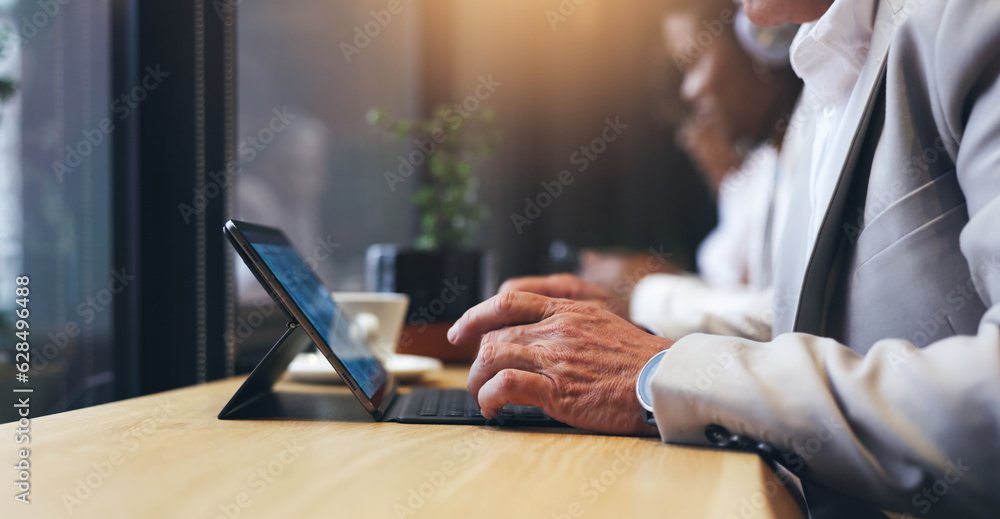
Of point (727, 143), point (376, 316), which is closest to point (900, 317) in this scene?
point (376, 316)

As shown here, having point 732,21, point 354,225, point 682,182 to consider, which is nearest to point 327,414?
point 354,225

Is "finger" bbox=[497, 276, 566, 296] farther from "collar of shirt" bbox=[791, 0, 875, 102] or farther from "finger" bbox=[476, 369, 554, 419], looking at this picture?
"collar of shirt" bbox=[791, 0, 875, 102]

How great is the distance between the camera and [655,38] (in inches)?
129

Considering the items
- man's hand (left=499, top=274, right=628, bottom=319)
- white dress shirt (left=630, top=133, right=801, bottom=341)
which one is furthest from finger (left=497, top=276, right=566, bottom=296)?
white dress shirt (left=630, top=133, right=801, bottom=341)

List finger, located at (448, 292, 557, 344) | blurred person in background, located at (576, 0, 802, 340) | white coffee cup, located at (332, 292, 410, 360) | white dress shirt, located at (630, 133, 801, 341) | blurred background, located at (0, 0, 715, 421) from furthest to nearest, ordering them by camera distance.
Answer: blurred person in background, located at (576, 0, 802, 340), white dress shirt, located at (630, 133, 801, 341), white coffee cup, located at (332, 292, 410, 360), blurred background, located at (0, 0, 715, 421), finger, located at (448, 292, 557, 344)

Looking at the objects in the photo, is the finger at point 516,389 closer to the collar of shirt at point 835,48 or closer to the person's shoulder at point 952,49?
the person's shoulder at point 952,49

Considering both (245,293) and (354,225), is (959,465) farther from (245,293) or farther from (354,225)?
(354,225)

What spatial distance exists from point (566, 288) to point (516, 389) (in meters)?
0.36

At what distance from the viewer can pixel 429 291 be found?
4.11 feet

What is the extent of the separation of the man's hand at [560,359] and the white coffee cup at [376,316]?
38 cm

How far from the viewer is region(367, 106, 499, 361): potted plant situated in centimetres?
125

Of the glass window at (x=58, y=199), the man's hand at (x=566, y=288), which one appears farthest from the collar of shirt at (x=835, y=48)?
the glass window at (x=58, y=199)

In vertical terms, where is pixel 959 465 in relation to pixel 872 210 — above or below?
below

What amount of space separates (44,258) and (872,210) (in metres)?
0.95
